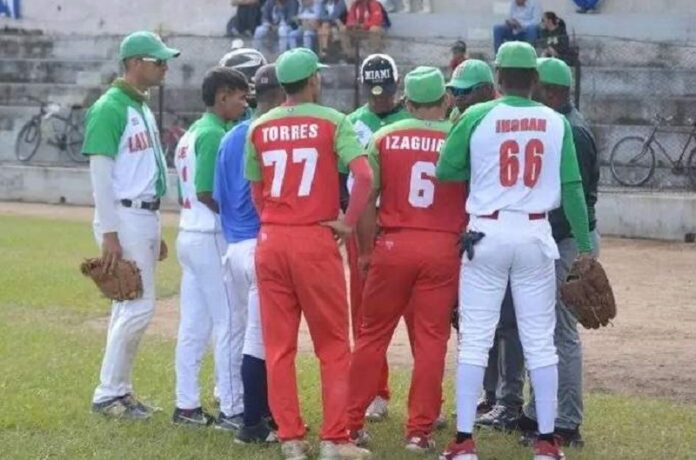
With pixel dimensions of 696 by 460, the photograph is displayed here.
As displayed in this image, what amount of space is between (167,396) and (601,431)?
2747 millimetres

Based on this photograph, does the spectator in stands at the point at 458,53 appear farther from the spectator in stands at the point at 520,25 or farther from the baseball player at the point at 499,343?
the baseball player at the point at 499,343

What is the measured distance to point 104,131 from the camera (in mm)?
8594

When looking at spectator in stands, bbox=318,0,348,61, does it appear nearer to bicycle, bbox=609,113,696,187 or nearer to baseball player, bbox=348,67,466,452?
bicycle, bbox=609,113,696,187

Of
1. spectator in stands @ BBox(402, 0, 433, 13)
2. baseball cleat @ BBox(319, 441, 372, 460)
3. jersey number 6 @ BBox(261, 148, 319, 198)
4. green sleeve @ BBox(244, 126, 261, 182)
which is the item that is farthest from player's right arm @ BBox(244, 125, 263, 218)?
spectator in stands @ BBox(402, 0, 433, 13)

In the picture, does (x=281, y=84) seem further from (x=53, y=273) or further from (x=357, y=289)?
(x=53, y=273)

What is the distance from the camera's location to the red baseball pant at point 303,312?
7633mm

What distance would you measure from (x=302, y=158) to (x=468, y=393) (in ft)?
4.78

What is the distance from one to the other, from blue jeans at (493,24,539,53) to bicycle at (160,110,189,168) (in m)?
5.67

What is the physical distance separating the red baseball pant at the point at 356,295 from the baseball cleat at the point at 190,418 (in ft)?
3.25

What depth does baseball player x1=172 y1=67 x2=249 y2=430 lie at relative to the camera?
27.8ft

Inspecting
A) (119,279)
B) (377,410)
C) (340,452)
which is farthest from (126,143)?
(340,452)

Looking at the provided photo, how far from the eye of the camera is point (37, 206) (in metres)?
26.3

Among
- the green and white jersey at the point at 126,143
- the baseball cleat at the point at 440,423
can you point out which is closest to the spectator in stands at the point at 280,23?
the green and white jersey at the point at 126,143

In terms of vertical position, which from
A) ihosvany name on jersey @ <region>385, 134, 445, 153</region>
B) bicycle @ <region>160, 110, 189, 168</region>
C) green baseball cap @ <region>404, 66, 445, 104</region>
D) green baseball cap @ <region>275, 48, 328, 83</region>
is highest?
green baseball cap @ <region>275, 48, 328, 83</region>
